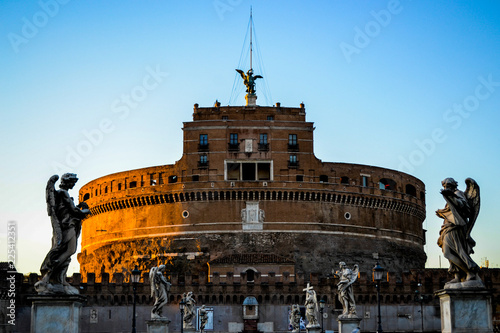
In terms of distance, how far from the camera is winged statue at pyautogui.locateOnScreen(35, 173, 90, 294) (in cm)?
1312

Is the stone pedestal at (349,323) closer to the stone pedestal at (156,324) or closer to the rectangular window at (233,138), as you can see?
the stone pedestal at (156,324)

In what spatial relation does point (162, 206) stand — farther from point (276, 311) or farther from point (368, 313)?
point (368, 313)

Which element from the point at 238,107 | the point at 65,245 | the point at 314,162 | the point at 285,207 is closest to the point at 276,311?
the point at 285,207

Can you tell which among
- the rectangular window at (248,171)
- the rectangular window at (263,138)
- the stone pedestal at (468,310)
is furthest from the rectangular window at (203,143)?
the stone pedestal at (468,310)

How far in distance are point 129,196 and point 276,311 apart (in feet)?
70.5

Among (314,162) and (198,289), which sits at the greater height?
(314,162)

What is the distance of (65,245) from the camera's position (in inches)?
522

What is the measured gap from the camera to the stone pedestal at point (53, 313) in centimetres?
1282

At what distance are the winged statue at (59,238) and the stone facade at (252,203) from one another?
60.0 m

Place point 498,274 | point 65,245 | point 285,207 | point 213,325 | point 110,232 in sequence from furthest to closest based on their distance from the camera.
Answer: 1. point 110,232
2. point 285,207
3. point 498,274
4. point 213,325
5. point 65,245

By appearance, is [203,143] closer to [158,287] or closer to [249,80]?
[249,80]

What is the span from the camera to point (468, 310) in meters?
12.5

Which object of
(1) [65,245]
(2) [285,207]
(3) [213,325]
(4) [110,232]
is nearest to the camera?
(1) [65,245]

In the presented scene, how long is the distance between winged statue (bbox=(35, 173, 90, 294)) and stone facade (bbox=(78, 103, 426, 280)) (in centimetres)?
6001
